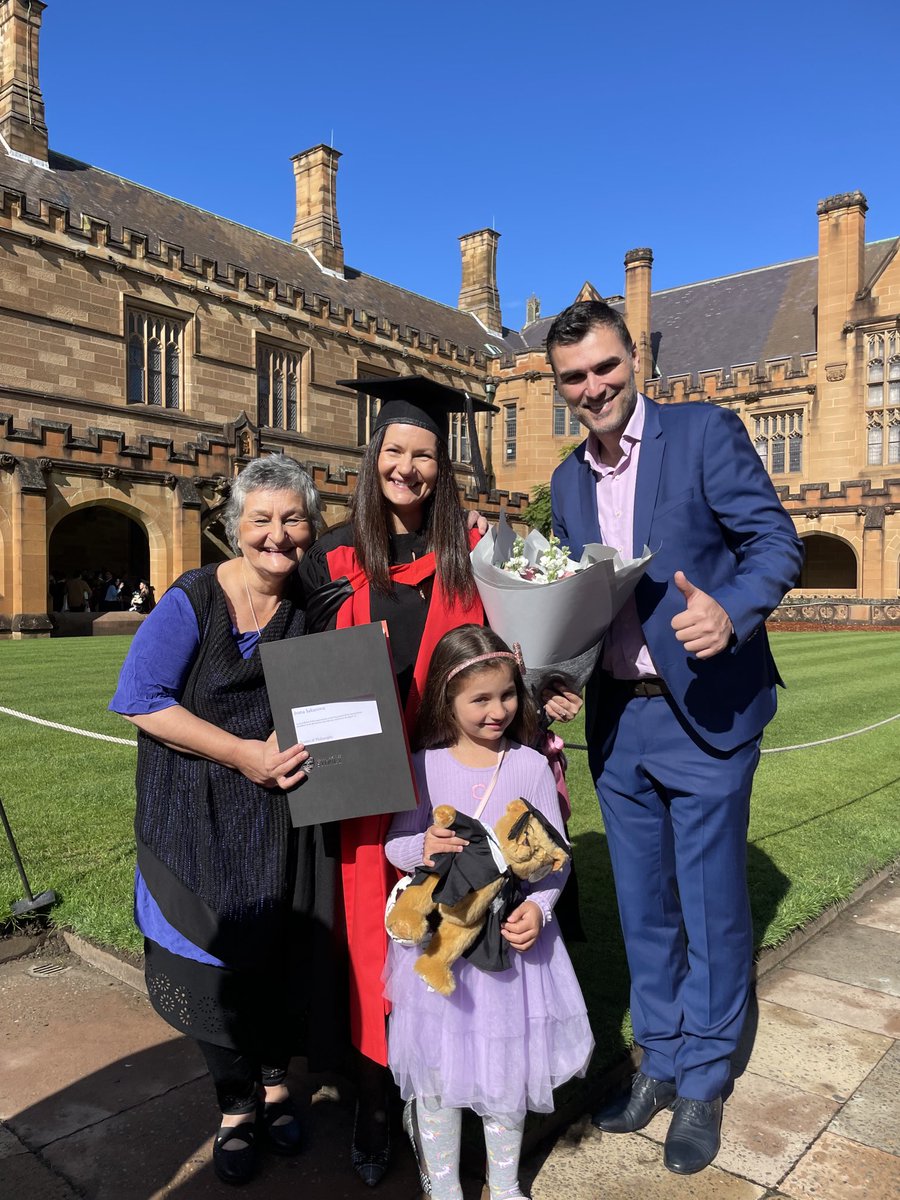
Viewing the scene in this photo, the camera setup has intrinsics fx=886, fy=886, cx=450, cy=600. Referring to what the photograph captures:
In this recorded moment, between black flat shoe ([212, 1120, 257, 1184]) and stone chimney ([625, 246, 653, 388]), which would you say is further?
stone chimney ([625, 246, 653, 388])

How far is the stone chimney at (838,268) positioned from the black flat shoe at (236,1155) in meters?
35.4

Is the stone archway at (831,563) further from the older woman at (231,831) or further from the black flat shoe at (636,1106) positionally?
the older woman at (231,831)

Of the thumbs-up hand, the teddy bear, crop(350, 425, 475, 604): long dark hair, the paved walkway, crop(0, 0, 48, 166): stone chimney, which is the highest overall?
crop(0, 0, 48, 166): stone chimney

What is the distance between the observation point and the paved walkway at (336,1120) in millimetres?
2246

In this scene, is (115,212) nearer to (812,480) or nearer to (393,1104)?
(812,480)

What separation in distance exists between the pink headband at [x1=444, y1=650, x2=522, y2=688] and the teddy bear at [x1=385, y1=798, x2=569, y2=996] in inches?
13.5

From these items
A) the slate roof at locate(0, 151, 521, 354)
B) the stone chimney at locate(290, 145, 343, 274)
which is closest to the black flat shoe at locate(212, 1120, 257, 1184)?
the slate roof at locate(0, 151, 521, 354)

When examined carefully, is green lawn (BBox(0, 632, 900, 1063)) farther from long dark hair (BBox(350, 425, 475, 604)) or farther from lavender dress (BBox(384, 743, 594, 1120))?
long dark hair (BBox(350, 425, 475, 604))

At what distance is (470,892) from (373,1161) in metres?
0.82

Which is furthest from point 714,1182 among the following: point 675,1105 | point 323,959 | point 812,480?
point 812,480

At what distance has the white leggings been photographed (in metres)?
2.13

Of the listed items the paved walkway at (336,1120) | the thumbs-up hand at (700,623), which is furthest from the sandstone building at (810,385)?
the thumbs-up hand at (700,623)

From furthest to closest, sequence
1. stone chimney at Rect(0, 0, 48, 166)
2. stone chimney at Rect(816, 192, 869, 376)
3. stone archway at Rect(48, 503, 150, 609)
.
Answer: stone chimney at Rect(816, 192, 869, 376), stone archway at Rect(48, 503, 150, 609), stone chimney at Rect(0, 0, 48, 166)

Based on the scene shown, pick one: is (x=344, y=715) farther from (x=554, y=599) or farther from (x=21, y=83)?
(x=21, y=83)
